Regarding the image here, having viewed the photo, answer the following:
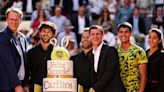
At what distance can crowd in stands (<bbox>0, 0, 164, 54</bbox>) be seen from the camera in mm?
17259

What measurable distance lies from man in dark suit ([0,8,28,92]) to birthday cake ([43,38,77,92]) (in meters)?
0.38

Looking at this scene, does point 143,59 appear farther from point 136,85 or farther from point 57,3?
point 57,3

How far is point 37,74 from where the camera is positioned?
9.89 meters

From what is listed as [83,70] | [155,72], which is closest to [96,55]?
[83,70]

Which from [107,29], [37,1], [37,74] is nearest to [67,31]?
[107,29]

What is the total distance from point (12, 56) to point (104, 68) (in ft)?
4.41

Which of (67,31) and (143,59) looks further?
(67,31)

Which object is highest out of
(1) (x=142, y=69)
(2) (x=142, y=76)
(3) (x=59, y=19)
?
(3) (x=59, y=19)

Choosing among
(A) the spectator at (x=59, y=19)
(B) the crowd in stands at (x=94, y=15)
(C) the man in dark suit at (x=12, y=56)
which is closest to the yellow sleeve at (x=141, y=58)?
(C) the man in dark suit at (x=12, y=56)

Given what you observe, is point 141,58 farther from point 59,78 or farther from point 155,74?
point 59,78

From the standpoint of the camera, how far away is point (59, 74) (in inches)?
368

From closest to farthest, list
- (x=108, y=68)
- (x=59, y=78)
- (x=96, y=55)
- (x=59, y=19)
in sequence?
(x=59, y=78), (x=108, y=68), (x=96, y=55), (x=59, y=19)

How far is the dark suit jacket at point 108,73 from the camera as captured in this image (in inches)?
369

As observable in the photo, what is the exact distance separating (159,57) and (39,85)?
1859 millimetres
